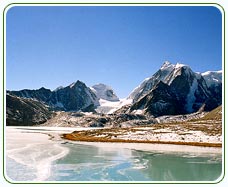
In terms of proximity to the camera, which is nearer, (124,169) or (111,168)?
(124,169)

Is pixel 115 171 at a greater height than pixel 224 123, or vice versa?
pixel 224 123

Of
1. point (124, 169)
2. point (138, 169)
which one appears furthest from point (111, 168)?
point (138, 169)

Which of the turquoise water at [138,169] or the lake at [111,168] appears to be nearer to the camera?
the lake at [111,168]

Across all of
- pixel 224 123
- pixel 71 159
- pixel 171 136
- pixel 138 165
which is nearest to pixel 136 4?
pixel 224 123

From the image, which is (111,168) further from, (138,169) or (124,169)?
(138,169)

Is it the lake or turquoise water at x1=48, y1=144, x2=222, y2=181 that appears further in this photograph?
turquoise water at x1=48, y1=144, x2=222, y2=181

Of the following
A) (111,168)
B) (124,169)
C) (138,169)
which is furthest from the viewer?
(111,168)

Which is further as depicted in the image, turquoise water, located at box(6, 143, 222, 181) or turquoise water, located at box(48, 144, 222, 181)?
turquoise water, located at box(48, 144, 222, 181)

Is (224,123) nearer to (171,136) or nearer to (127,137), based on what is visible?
(171,136)

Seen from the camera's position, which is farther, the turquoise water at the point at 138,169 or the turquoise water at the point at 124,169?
the turquoise water at the point at 138,169

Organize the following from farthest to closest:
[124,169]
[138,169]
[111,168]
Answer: [111,168] < [138,169] < [124,169]

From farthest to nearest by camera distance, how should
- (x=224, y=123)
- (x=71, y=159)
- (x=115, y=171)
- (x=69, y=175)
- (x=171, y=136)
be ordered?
(x=171, y=136)
(x=71, y=159)
(x=115, y=171)
(x=69, y=175)
(x=224, y=123)
